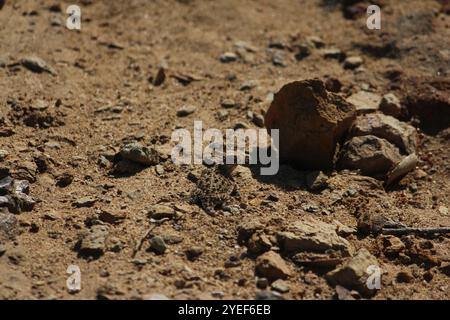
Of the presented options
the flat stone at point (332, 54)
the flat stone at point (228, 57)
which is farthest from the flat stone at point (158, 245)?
the flat stone at point (332, 54)

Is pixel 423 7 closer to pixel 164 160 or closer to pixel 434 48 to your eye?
pixel 434 48

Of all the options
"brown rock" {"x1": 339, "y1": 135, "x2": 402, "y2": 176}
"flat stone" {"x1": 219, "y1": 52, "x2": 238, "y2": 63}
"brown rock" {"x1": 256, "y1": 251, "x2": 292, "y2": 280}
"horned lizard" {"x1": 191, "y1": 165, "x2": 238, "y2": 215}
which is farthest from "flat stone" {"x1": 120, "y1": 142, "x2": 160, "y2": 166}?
"flat stone" {"x1": 219, "y1": 52, "x2": 238, "y2": 63}

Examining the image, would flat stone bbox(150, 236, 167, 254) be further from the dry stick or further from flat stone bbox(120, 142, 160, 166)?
the dry stick

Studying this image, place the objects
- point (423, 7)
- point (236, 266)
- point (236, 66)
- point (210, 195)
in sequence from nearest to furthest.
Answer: point (236, 266) < point (210, 195) < point (236, 66) < point (423, 7)

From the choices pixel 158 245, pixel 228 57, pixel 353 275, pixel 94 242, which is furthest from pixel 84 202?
pixel 228 57
